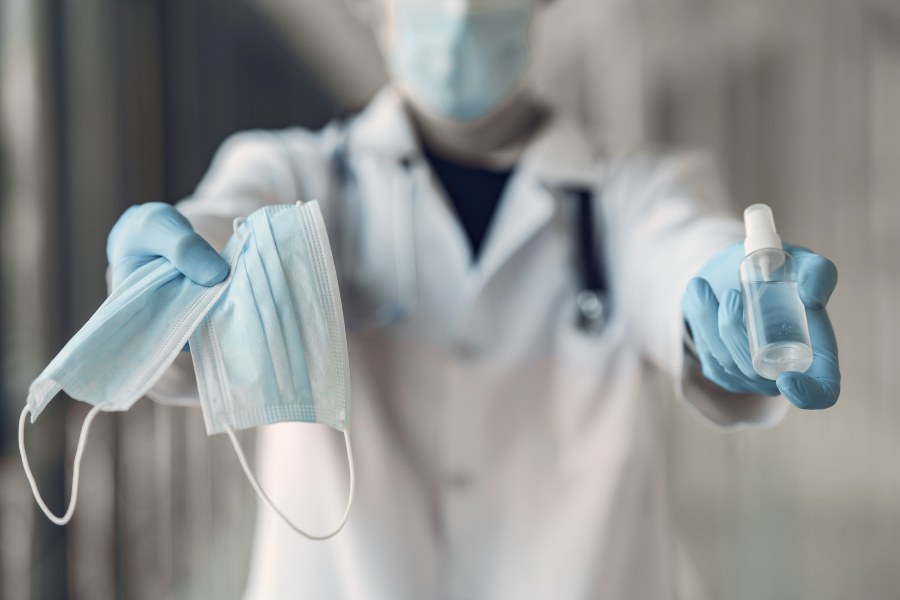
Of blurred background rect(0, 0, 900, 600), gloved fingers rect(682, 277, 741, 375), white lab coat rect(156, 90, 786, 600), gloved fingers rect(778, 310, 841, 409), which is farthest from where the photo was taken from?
blurred background rect(0, 0, 900, 600)

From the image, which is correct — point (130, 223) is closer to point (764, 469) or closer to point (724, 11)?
point (764, 469)

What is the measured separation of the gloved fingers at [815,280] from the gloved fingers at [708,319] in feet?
0.30

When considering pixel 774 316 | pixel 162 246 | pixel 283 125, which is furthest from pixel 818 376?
pixel 283 125

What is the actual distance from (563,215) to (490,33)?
0.92 ft

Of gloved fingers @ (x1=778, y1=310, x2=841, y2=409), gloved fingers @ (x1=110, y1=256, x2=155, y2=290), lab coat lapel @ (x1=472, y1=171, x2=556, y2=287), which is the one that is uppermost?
lab coat lapel @ (x1=472, y1=171, x2=556, y2=287)

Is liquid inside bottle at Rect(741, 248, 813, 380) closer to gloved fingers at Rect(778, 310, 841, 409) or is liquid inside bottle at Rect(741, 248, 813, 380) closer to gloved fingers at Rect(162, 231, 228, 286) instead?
gloved fingers at Rect(778, 310, 841, 409)

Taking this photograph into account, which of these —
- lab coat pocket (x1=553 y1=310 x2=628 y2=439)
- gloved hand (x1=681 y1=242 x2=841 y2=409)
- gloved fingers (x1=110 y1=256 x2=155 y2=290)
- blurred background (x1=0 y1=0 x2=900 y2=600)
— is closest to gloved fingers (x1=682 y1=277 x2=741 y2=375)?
gloved hand (x1=681 y1=242 x2=841 y2=409)

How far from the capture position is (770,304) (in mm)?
750

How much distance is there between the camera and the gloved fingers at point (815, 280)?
0.76 meters

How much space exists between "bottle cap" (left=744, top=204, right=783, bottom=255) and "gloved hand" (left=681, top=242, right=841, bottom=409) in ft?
0.11

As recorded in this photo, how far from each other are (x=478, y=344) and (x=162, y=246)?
498 mm

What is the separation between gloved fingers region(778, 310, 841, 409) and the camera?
721 mm

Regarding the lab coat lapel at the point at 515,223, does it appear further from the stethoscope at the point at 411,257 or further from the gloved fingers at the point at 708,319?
the gloved fingers at the point at 708,319

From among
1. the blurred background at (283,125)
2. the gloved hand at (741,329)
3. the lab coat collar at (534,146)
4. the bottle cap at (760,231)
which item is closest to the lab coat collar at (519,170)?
the lab coat collar at (534,146)
